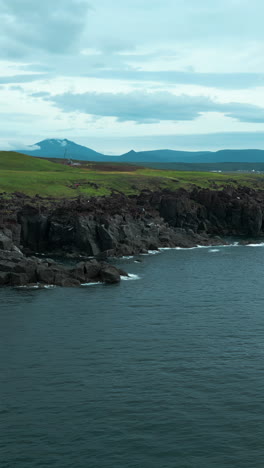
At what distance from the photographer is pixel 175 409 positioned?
45406mm

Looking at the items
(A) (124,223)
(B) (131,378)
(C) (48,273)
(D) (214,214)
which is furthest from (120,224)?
(B) (131,378)

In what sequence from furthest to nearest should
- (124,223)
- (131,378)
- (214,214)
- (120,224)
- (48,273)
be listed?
1. (214,214)
2. (124,223)
3. (120,224)
4. (48,273)
5. (131,378)

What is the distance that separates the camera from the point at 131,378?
169ft

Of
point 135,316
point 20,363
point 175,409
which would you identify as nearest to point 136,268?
point 135,316

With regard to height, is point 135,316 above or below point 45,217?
below

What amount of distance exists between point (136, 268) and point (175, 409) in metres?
65.1

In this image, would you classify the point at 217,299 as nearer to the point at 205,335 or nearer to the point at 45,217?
the point at 205,335

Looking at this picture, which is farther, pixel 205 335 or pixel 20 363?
pixel 205 335

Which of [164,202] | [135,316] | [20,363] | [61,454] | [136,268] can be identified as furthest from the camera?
[164,202]

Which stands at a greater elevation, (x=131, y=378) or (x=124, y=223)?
(x=124, y=223)

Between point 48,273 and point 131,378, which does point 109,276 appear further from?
point 131,378

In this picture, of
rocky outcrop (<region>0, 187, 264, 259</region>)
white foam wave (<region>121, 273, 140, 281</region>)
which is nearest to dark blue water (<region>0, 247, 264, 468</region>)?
white foam wave (<region>121, 273, 140, 281</region>)

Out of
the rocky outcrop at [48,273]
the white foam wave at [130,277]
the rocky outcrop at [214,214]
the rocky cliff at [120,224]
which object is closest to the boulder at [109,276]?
the rocky outcrop at [48,273]

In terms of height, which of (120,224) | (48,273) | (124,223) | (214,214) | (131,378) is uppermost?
(214,214)
